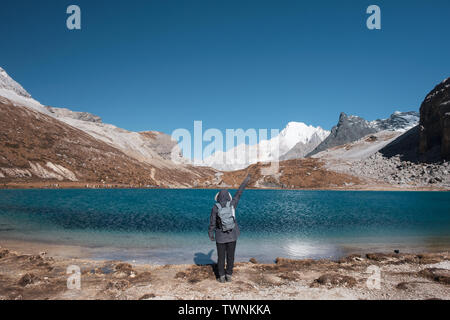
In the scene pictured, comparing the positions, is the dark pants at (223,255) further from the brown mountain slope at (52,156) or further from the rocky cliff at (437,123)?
the rocky cliff at (437,123)

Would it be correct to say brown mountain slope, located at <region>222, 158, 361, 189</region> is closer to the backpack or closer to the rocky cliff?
the rocky cliff

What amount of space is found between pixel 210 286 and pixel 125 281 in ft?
11.8

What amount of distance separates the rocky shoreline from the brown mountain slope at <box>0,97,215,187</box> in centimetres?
11852

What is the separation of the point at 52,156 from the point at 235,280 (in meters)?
156

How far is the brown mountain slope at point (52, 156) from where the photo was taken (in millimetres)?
118562

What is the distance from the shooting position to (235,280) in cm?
1182

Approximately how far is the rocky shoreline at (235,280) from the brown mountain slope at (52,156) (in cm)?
11852

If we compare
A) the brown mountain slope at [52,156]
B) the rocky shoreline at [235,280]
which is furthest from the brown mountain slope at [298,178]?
the rocky shoreline at [235,280]

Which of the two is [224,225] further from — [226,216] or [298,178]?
[298,178]

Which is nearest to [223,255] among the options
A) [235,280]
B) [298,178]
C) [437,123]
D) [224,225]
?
[235,280]

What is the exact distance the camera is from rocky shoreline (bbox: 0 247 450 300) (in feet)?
32.8

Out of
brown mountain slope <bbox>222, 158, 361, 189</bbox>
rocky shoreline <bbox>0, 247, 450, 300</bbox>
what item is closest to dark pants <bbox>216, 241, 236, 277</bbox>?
rocky shoreline <bbox>0, 247, 450, 300</bbox>
